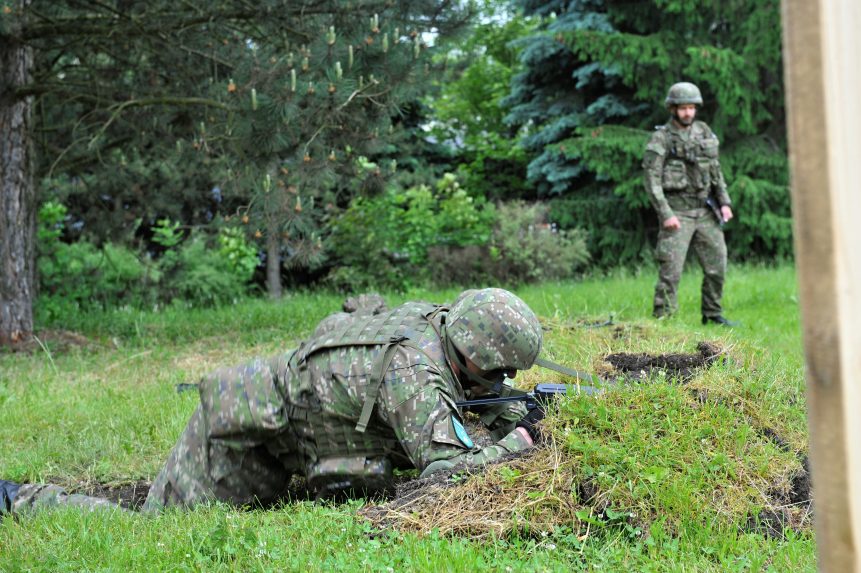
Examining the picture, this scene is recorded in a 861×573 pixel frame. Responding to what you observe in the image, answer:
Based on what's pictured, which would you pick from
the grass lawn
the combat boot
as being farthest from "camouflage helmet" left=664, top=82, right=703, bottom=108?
the grass lawn

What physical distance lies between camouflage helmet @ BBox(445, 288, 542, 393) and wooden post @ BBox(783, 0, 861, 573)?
2.53 meters

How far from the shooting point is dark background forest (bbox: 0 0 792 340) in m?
8.20

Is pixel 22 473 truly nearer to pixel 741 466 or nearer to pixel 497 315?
pixel 497 315

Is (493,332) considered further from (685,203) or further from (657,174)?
(685,203)

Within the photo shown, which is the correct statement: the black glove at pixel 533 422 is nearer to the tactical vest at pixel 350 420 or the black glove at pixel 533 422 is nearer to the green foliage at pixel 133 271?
the tactical vest at pixel 350 420

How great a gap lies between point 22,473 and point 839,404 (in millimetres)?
4964

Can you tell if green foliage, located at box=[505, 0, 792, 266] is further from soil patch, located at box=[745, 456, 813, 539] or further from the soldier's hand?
soil patch, located at box=[745, 456, 813, 539]

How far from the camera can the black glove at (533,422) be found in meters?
4.09

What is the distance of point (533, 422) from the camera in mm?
4152

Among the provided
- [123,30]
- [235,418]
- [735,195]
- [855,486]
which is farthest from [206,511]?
[735,195]

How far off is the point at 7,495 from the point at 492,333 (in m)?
2.60

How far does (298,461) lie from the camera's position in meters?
4.38

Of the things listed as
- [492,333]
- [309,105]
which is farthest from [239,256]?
[492,333]

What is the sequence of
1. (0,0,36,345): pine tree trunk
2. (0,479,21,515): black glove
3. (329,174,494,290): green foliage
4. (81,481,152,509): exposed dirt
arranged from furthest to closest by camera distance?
(329,174,494,290): green foliage < (0,0,36,345): pine tree trunk < (81,481,152,509): exposed dirt < (0,479,21,515): black glove
